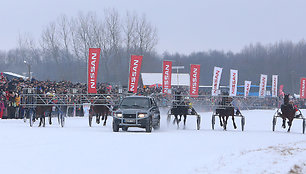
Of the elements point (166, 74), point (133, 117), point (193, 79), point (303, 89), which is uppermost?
point (166, 74)

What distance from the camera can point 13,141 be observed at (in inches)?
668

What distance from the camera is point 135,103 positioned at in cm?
2341

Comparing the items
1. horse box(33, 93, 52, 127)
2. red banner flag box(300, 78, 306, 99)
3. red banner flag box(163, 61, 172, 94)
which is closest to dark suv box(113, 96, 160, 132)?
horse box(33, 93, 52, 127)

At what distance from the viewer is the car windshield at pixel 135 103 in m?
23.2

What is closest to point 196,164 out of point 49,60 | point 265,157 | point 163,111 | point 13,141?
point 265,157

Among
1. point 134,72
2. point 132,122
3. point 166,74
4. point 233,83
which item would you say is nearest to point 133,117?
point 132,122

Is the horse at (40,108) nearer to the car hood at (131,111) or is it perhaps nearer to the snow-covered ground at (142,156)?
the car hood at (131,111)

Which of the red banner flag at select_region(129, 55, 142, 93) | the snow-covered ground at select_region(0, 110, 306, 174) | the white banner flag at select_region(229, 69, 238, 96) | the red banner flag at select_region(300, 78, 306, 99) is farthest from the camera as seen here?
the red banner flag at select_region(300, 78, 306, 99)

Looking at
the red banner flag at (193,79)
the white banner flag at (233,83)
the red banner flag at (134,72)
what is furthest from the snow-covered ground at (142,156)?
the white banner flag at (233,83)

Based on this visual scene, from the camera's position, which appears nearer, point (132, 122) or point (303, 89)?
point (132, 122)

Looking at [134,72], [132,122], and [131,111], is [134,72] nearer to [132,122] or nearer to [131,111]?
[131,111]

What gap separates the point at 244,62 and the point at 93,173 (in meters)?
147

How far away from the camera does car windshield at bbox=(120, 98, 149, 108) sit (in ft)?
76.2

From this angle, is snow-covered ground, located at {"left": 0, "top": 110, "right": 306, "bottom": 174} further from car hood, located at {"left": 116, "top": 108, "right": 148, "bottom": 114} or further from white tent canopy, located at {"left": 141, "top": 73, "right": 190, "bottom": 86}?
white tent canopy, located at {"left": 141, "top": 73, "right": 190, "bottom": 86}
